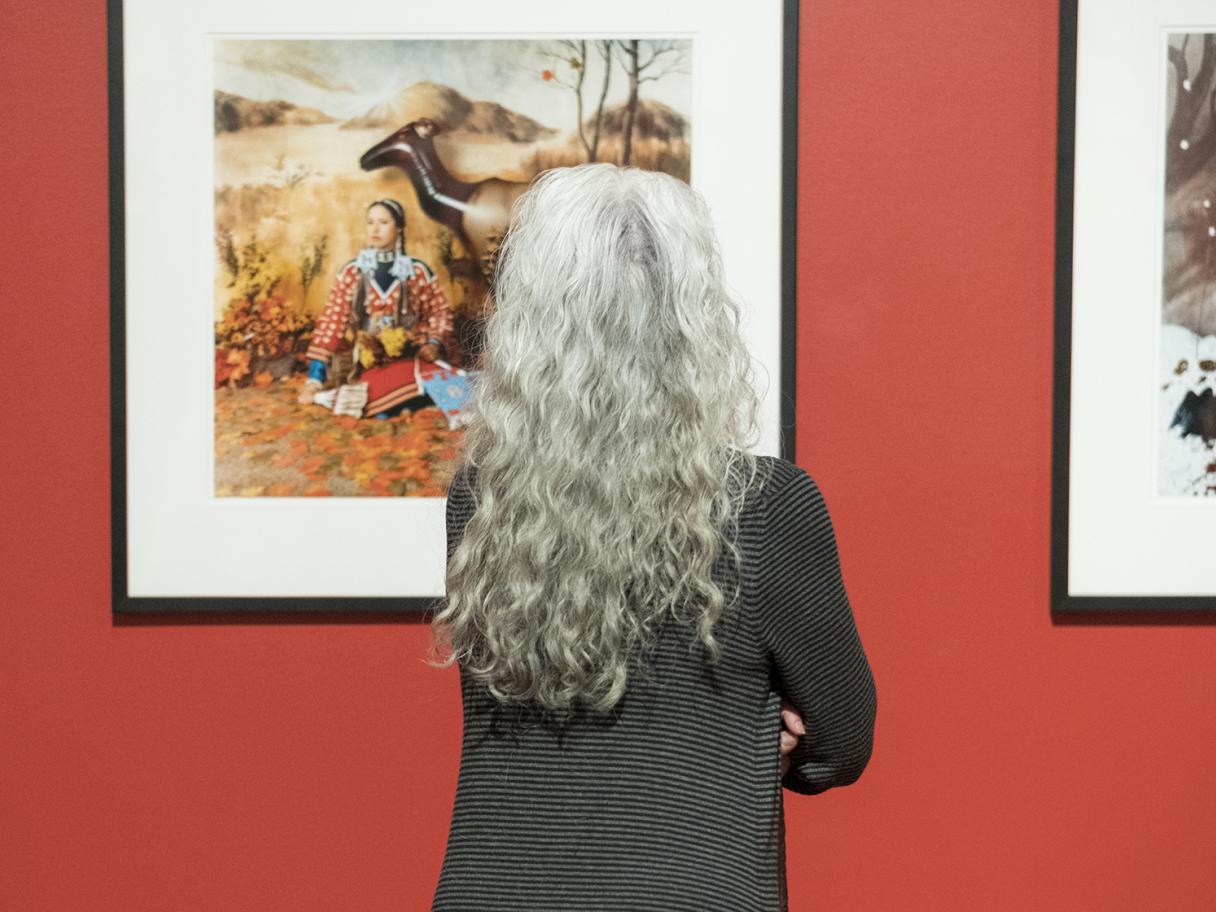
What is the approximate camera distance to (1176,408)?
6.40ft

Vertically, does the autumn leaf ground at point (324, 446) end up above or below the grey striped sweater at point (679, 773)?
above

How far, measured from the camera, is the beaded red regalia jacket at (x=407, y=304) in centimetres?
194

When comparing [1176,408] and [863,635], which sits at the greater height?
[1176,408]

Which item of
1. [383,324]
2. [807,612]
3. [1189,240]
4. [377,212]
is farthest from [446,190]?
[1189,240]

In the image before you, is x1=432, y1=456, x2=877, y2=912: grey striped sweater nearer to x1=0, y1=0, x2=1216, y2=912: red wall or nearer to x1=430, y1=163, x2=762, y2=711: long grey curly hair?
x1=430, y1=163, x2=762, y2=711: long grey curly hair

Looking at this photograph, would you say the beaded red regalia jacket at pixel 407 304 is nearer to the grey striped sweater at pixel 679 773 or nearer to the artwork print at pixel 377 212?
the artwork print at pixel 377 212

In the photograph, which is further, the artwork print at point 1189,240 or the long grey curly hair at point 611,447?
the artwork print at point 1189,240

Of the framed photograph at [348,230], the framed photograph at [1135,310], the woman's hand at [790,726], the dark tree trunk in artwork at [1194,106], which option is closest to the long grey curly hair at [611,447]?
the woman's hand at [790,726]

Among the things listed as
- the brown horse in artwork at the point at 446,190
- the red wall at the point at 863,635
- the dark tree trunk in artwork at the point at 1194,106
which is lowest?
the red wall at the point at 863,635

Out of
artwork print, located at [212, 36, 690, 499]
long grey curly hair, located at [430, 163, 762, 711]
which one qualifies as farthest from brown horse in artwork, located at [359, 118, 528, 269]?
long grey curly hair, located at [430, 163, 762, 711]

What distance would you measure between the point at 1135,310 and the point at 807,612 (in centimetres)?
114

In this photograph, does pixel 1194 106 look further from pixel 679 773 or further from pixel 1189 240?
pixel 679 773

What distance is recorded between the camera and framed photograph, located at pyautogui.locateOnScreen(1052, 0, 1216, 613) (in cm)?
193

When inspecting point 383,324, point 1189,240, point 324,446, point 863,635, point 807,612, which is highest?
point 1189,240
